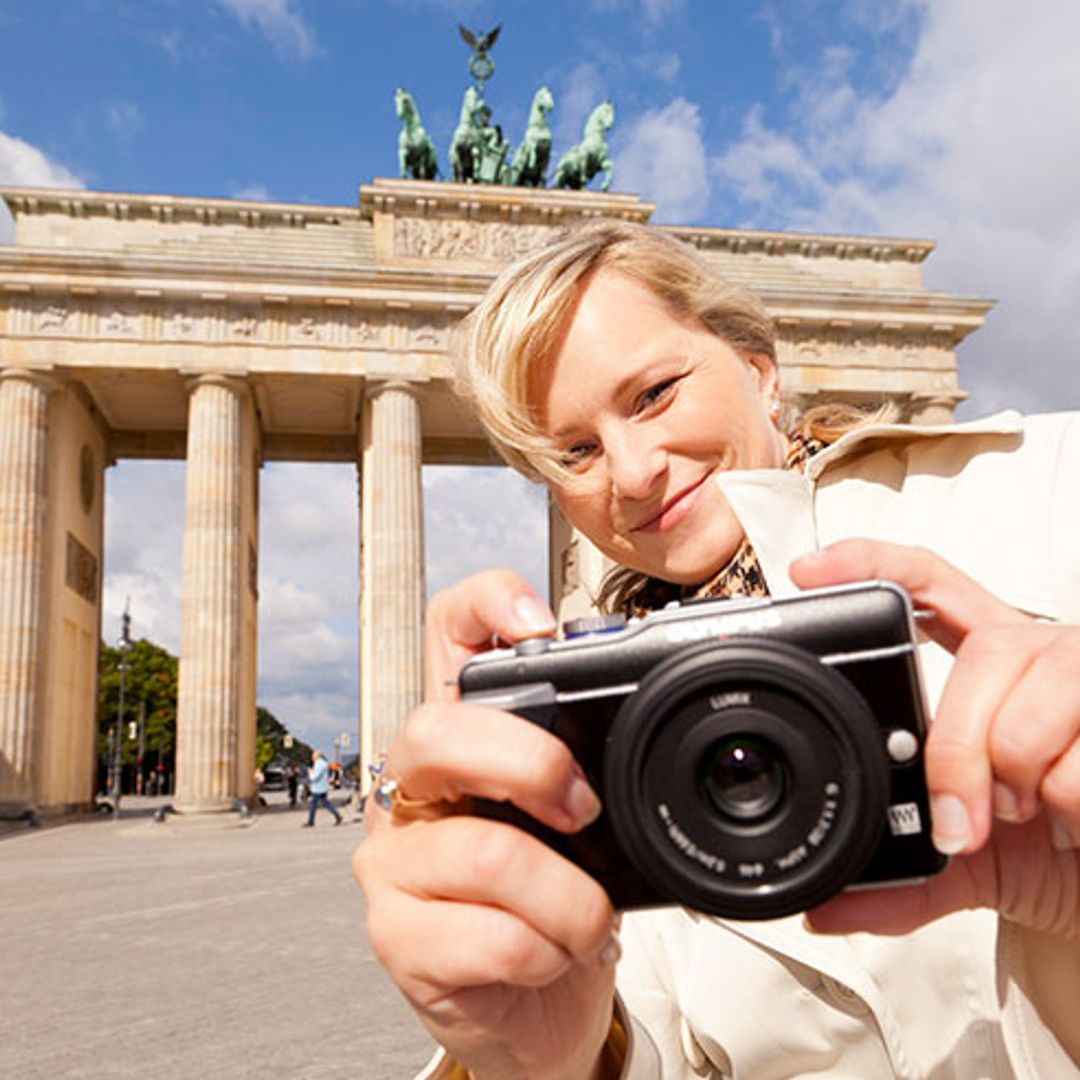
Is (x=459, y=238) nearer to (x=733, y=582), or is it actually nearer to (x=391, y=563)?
(x=391, y=563)

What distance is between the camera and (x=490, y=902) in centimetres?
131

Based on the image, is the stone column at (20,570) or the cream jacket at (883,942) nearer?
the cream jacket at (883,942)

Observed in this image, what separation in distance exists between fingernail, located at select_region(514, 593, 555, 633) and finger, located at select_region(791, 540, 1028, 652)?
36cm

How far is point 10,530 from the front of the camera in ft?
89.9

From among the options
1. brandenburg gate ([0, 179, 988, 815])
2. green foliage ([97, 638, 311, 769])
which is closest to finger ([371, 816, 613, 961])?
brandenburg gate ([0, 179, 988, 815])

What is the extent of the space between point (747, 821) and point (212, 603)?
28.6 metres

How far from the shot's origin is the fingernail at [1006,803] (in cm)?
126

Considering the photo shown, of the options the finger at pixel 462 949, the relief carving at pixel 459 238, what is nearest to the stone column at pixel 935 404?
the relief carving at pixel 459 238

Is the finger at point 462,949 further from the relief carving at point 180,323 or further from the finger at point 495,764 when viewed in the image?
the relief carving at point 180,323

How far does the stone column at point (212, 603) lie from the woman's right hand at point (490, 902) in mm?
27161

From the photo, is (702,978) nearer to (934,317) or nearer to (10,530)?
(10,530)

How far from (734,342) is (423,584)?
2809 cm

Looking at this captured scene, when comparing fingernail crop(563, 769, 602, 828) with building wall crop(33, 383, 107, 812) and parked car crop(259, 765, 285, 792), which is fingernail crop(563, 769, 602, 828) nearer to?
building wall crop(33, 383, 107, 812)

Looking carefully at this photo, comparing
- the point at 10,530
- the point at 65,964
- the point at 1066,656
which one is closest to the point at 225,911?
the point at 65,964
